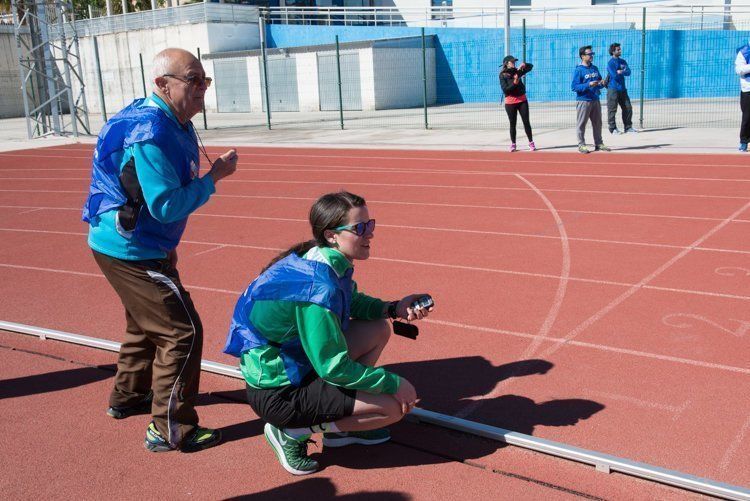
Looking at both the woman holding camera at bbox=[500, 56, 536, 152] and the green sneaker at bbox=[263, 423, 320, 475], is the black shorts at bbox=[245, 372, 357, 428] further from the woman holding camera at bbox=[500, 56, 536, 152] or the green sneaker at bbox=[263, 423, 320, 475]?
the woman holding camera at bbox=[500, 56, 536, 152]

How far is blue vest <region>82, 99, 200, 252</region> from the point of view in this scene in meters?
3.38

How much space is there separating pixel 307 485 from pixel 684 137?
14.3 meters

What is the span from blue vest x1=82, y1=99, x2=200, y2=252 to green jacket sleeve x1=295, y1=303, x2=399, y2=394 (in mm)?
887

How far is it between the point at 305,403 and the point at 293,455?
1.01ft

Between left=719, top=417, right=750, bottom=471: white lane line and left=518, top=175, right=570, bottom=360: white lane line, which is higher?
left=719, top=417, right=750, bottom=471: white lane line

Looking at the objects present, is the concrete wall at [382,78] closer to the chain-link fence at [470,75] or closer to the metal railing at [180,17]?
the chain-link fence at [470,75]

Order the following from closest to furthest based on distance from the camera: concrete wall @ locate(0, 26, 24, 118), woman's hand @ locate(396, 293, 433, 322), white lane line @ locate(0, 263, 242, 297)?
1. woman's hand @ locate(396, 293, 433, 322)
2. white lane line @ locate(0, 263, 242, 297)
3. concrete wall @ locate(0, 26, 24, 118)

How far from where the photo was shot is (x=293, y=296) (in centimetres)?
318

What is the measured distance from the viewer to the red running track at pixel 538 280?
402 cm

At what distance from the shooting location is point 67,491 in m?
3.40

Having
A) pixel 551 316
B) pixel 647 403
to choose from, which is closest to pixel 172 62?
pixel 647 403

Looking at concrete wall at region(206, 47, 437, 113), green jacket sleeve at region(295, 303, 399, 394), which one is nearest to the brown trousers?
green jacket sleeve at region(295, 303, 399, 394)

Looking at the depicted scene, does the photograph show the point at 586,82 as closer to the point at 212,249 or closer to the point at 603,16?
the point at 212,249

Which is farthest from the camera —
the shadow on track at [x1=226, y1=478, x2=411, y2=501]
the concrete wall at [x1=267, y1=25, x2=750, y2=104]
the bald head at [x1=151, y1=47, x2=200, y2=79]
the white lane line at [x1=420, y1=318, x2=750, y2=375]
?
the concrete wall at [x1=267, y1=25, x2=750, y2=104]
